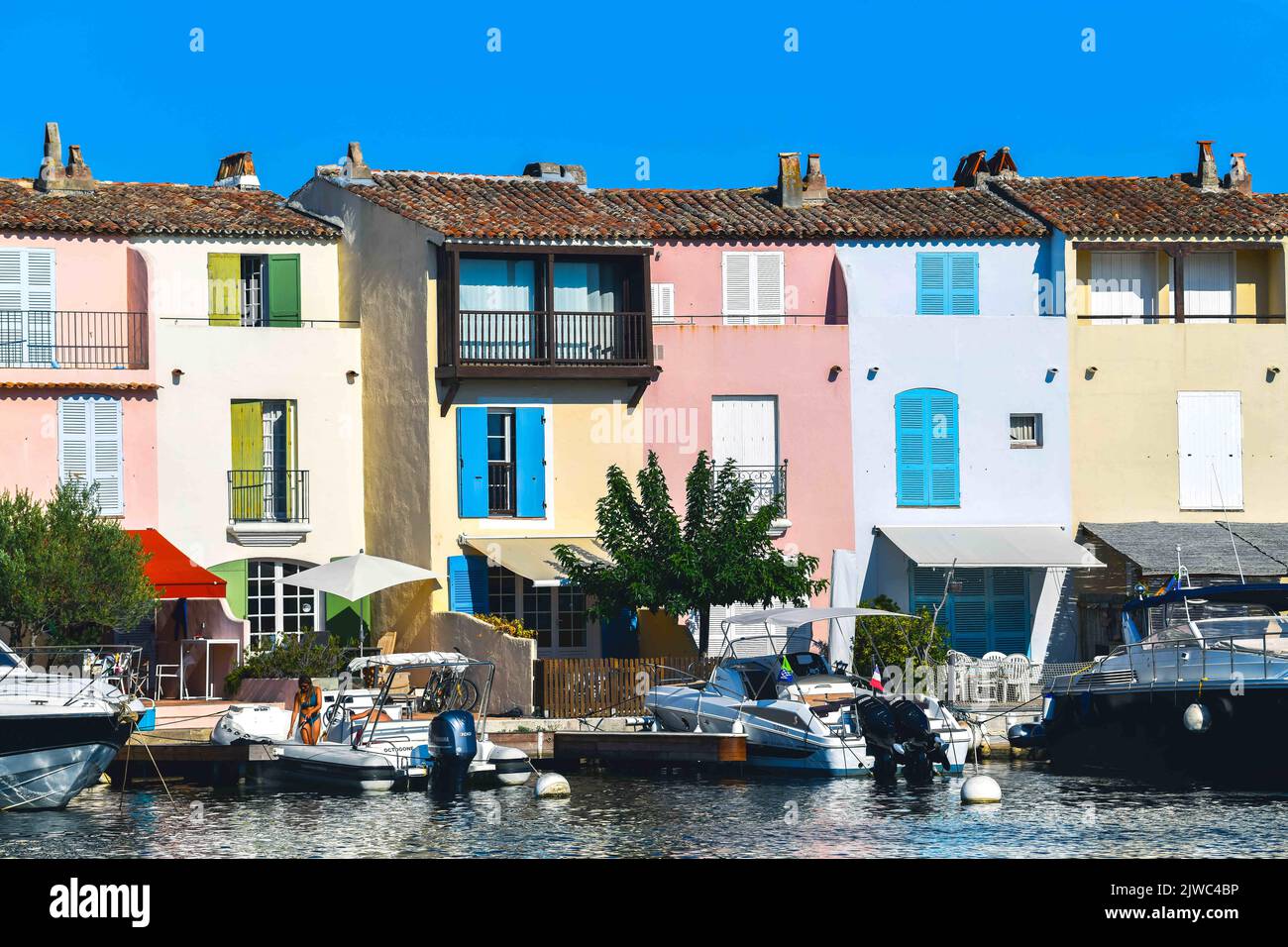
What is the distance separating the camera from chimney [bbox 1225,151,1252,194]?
41688mm

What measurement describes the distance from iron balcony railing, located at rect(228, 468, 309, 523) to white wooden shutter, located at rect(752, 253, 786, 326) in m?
9.12

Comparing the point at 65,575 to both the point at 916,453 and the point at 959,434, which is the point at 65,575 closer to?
the point at 916,453

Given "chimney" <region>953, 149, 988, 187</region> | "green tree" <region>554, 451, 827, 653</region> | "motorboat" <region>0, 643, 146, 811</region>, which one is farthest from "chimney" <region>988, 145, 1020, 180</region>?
"motorboat" <region>0, 643, 146, 811</region>

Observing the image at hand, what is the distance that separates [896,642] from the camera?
34.6m

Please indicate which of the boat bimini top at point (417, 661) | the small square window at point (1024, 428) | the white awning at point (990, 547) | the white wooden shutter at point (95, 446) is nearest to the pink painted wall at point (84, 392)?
the white wooden shutter at point (95, 446)

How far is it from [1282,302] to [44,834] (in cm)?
2598

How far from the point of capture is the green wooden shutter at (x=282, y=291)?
38.0 meters

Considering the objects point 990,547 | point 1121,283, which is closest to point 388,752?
point 990,547

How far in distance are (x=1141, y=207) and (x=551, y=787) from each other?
1937cm

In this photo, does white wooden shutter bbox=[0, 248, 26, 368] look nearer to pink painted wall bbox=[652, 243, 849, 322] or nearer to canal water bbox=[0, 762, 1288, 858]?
canal water bbox=[0, 762, 1288, 858]

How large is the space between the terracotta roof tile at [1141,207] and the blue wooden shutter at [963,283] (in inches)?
65.0

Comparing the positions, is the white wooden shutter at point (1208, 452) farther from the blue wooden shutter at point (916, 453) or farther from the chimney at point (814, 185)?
the chimney at point (814, 185)

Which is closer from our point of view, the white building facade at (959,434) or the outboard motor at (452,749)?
the outboard motor at (452,749)
